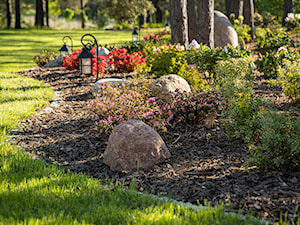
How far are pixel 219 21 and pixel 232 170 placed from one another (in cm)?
974

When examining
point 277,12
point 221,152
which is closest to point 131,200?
point 221,152

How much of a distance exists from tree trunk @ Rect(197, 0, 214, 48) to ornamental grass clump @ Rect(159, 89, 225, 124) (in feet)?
16.7

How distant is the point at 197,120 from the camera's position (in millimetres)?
4957

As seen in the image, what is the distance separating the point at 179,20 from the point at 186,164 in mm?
6280

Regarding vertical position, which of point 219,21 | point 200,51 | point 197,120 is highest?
point 219,21

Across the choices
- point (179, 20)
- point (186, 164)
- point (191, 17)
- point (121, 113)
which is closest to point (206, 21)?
point (179, 20)

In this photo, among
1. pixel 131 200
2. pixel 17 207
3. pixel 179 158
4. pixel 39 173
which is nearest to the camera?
pixel 17 207

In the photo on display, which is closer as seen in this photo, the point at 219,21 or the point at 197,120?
the point at 197,120

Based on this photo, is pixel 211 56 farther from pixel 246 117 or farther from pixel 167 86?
pixel 246 117

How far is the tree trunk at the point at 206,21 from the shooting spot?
9.57m

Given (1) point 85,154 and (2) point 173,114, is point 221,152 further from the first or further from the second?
(1) point 85,154

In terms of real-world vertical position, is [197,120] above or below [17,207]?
above

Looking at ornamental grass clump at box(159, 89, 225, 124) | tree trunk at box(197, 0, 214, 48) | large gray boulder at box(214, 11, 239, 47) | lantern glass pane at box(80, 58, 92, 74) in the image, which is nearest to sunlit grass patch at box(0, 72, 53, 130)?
lantern glass pane at box(80, 58, 92, 74)

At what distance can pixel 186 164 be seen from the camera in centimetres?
374
